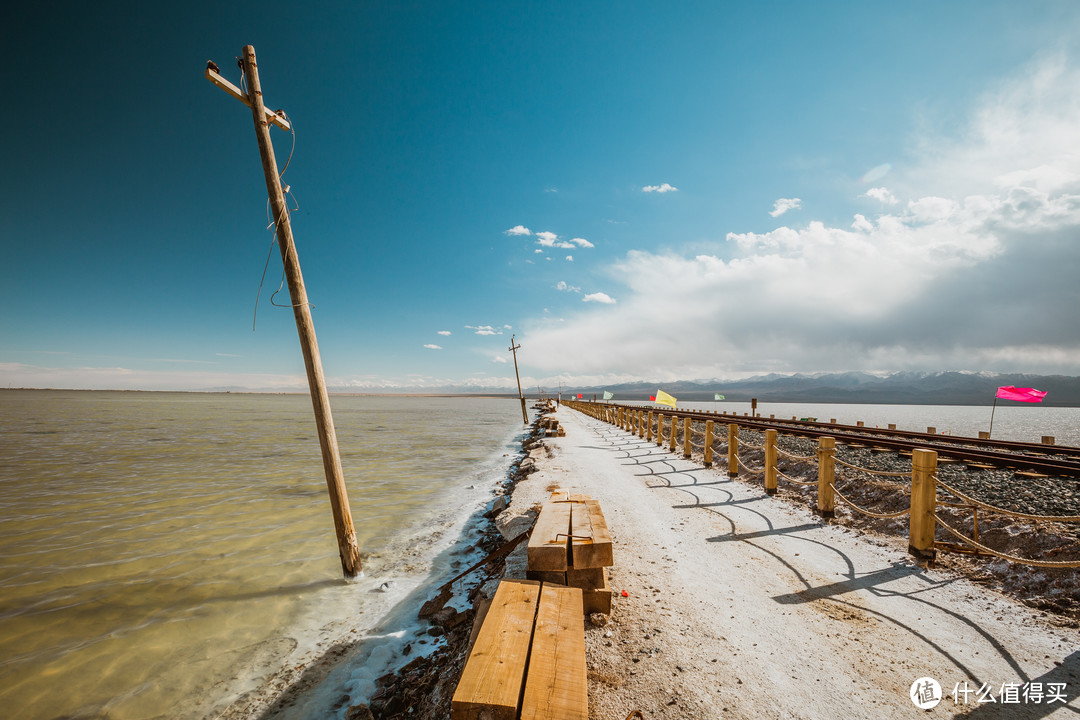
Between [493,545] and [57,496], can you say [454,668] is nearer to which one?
[493,545]

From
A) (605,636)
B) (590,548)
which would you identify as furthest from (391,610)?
(590,548)

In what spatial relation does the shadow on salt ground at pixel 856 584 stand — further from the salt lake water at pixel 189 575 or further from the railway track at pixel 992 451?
the salt lake water at pixel 189 575

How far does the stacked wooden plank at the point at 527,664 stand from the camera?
5.46 feet

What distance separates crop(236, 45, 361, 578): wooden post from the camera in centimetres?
538

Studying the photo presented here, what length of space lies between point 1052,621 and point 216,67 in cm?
1066

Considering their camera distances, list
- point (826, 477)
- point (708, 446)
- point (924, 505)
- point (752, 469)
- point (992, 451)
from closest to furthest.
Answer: point (924, 505) → point (826, 477) → point (752, 469) → point (992, 451) → point (708, 446)

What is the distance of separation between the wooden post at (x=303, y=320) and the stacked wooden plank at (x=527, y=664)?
4.01 m

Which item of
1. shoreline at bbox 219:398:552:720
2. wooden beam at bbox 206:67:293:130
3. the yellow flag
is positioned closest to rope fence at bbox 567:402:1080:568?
shoreline at bbox 219:398:552:720

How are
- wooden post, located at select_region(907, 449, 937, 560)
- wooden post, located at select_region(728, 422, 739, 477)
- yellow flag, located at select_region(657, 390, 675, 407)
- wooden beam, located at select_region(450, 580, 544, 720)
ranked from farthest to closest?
yellow flag, located at select_region(657, 390, 675, 407) → wooden post, located at select_region(728, 422, 739, 477) → wooden post, located at select_region(907, 449, 937, 560) → wooden beam, located at select_region(450, 580, 544, 720)

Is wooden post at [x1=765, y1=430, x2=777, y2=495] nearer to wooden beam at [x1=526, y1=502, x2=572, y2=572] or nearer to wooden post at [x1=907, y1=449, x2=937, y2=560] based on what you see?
wooden post at [x1=907, y1=449, x2=937, y2=560]

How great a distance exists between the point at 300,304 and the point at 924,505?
28.0ft

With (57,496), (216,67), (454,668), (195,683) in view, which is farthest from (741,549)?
(57,496)

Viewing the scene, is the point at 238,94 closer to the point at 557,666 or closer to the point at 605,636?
the point at 557,666

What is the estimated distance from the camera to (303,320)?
560cm
